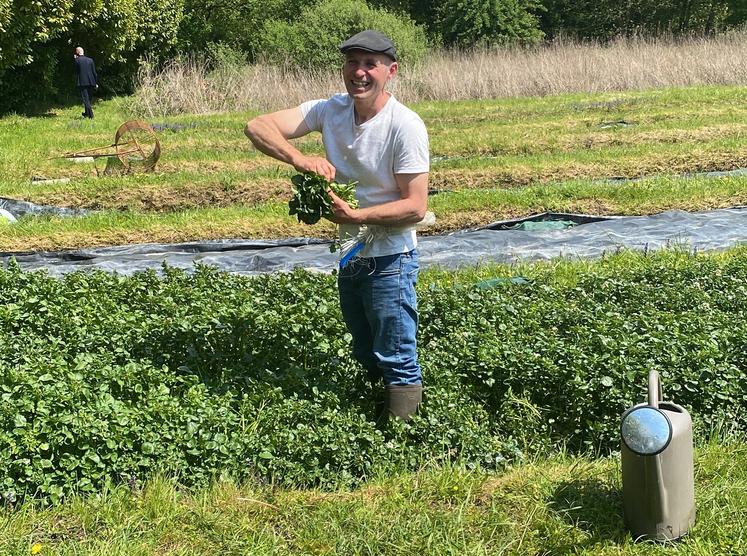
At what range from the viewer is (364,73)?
3.67m

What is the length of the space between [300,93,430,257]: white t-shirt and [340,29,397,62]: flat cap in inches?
8.9

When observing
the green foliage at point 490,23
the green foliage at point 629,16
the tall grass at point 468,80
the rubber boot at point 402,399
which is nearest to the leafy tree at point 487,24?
the green foliage at point 490,23

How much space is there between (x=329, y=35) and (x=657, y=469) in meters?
24.5

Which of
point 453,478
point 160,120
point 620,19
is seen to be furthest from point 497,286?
point 620,19

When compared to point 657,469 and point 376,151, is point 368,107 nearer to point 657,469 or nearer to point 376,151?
point 376,151

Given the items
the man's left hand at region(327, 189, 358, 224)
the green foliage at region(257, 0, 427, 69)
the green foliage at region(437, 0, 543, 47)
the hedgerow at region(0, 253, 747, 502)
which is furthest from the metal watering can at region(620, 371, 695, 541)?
the green foliage at region(437, 0, 543, 47)

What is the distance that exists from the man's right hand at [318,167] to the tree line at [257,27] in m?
16.4

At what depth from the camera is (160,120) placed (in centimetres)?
1859

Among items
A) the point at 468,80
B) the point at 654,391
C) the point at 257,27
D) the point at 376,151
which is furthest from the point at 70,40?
the point at 654,391

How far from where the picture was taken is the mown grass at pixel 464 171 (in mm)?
8789

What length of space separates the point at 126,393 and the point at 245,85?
56.0 feet

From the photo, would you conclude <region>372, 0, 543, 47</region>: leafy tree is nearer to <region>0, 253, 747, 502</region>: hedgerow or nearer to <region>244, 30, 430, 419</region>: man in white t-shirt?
<region>0, 253, 747, 502</region>: hedgerow

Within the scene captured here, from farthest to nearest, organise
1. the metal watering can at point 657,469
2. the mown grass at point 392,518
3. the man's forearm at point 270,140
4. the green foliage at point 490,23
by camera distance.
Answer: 1. the green foliage at point 490,23
2. the man's forearm at point 270,140
3. the mown grass at point 392,518
4. the metal watering can at point 657,469

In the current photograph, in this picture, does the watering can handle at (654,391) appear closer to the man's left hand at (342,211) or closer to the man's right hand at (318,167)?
the man's left hand at (342,211)
